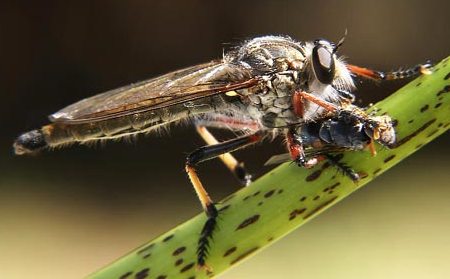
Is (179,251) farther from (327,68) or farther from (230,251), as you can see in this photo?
(327,68)

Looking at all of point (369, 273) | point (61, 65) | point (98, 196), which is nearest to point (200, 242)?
point (369, 273)

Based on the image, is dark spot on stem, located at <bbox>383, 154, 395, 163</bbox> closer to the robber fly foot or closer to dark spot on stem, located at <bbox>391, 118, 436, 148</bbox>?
dark spot on stem, located at <bbox>391, 118, 436, 148</bbox>

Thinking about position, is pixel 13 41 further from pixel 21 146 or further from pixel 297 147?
pixel 297 147

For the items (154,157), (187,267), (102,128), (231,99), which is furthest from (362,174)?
(154,157)

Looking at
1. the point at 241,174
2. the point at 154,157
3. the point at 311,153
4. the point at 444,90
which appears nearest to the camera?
the point at 444,90

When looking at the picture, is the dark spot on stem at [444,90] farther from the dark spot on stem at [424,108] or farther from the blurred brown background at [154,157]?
the blurred brown background at [154,157]

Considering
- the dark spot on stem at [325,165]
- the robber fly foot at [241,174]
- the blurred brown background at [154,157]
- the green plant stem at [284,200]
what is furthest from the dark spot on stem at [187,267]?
the blurred brown background at [154,157]
